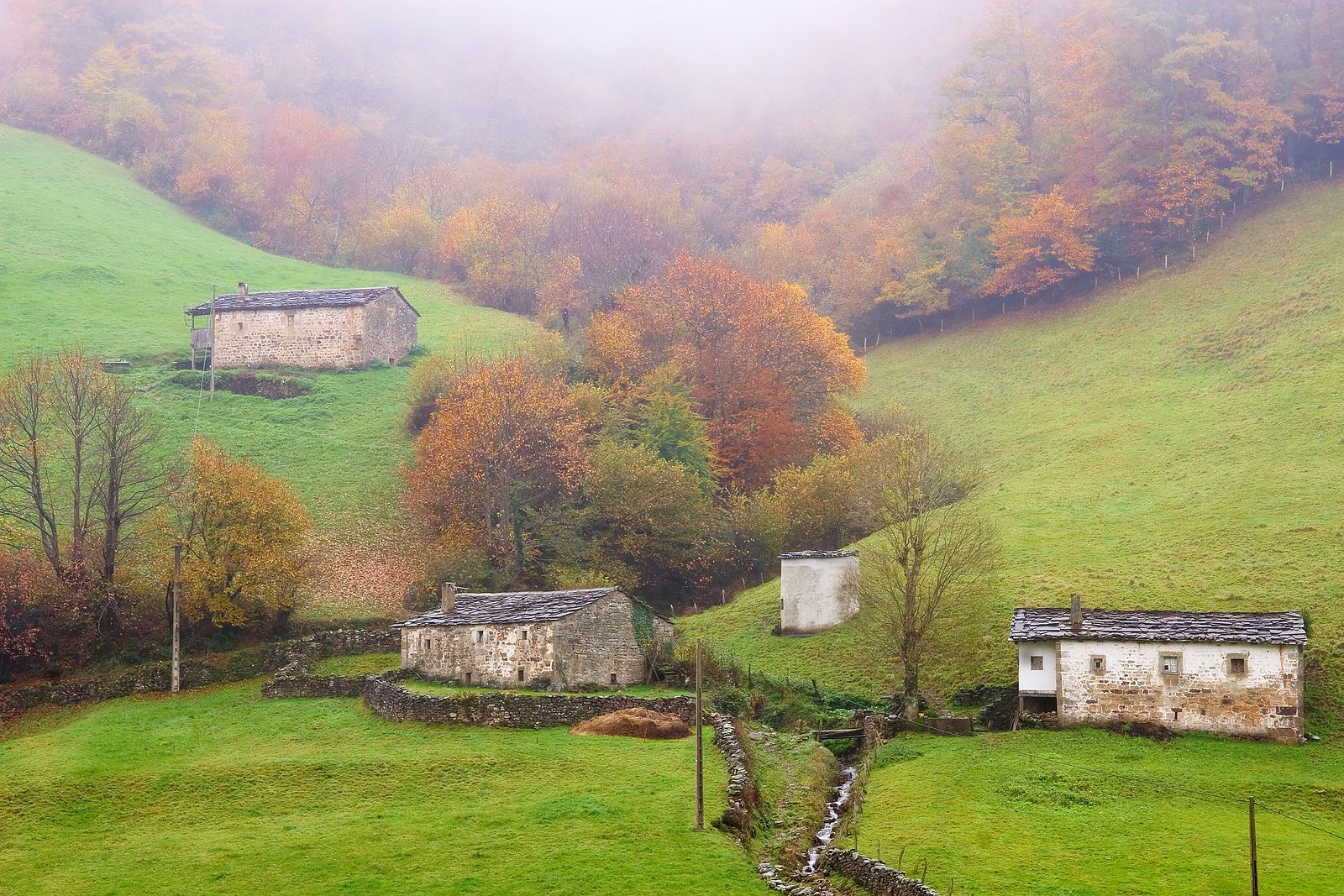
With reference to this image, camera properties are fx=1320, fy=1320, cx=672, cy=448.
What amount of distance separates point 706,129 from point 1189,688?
109338 mm

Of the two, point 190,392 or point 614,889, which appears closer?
point 614,889

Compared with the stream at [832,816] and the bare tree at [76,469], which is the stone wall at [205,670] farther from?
the stream at [832,816]

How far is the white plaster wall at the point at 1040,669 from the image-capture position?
122ft

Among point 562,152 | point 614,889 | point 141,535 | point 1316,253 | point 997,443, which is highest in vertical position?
point 562,152

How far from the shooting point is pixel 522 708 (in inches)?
1446

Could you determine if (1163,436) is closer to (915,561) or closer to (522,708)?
(915,561)

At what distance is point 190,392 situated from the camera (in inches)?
2744

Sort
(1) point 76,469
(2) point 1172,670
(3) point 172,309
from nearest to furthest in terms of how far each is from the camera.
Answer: (2) point 1172,670 < (1) point 76,469 < (3) point 172,309

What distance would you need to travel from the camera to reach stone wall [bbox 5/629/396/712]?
43188 millimetres

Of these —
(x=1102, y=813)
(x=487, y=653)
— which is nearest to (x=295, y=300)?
(x=487, y=653)

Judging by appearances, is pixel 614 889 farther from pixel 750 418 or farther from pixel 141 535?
pixel 750 418

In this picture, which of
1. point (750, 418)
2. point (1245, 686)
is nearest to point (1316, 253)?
point (750, 418)

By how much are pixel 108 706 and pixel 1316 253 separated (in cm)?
6414

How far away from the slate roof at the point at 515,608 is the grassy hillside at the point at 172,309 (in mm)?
16951
